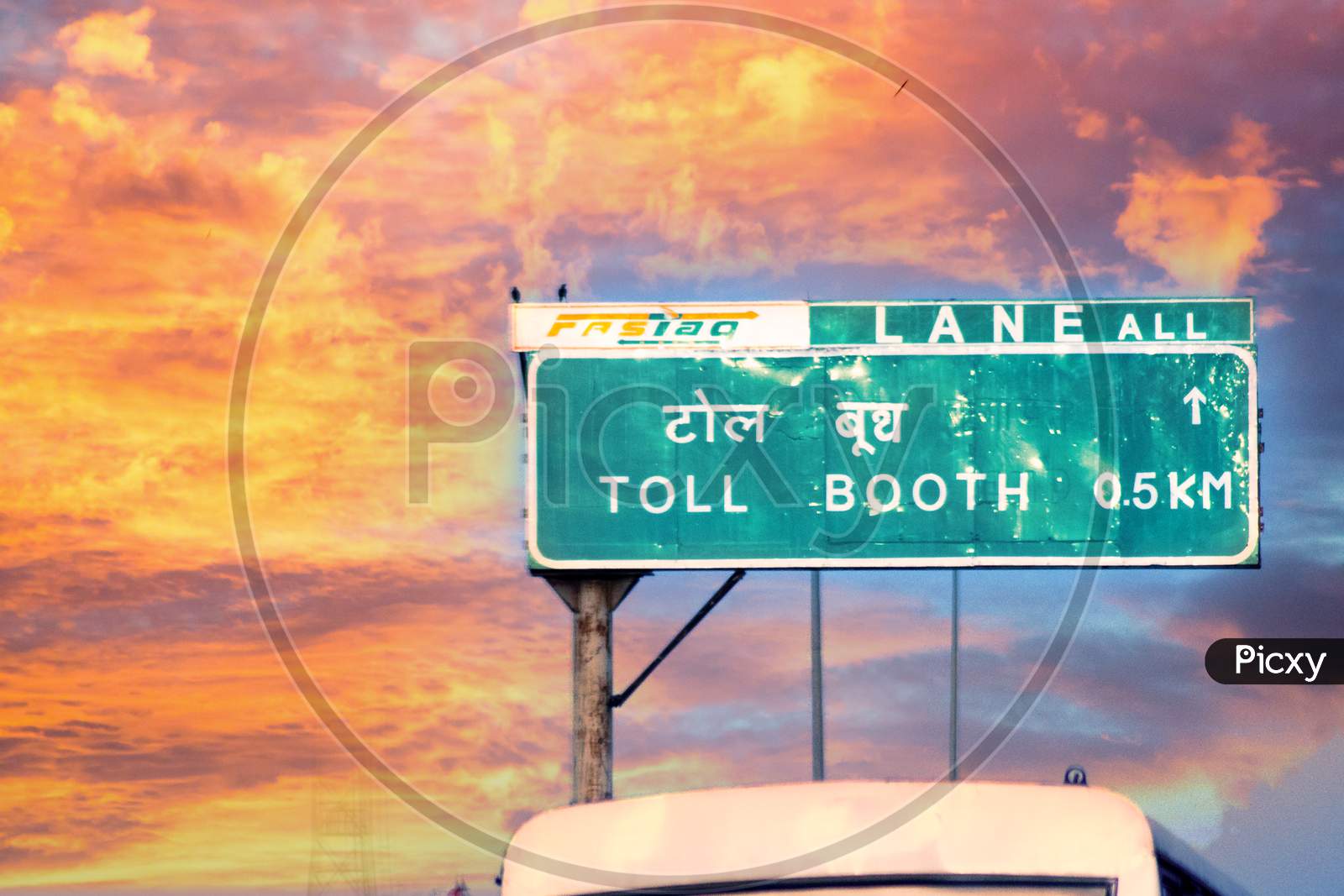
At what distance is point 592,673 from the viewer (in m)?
21.6

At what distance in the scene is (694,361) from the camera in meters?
21.5

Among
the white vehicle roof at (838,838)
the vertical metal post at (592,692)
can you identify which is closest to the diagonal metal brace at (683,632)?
the vertical metal post at (592,692)

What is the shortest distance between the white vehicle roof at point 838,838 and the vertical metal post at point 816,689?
21.7 metres

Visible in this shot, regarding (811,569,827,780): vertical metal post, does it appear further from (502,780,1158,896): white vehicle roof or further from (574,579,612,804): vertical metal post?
(502,780,1158,896): white vehicle roof

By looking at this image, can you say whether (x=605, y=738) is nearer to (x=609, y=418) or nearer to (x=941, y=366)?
(x=609, y=418)

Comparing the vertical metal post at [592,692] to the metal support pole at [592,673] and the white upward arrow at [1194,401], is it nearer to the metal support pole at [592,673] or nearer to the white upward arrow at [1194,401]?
the metal support pole at [592,673]

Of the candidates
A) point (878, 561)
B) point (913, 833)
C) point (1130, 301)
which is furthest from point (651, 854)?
point (1130, 301)

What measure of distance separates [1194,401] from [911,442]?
11.8 ft

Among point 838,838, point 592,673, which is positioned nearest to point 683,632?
point 592,673

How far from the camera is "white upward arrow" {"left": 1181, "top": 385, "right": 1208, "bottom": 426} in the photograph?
21453mm

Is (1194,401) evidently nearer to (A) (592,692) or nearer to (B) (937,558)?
(B) (937,558)

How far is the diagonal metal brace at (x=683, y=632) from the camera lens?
70.5 ft

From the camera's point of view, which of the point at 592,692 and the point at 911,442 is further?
the point at 592,692

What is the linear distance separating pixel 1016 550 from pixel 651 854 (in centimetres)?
1602
